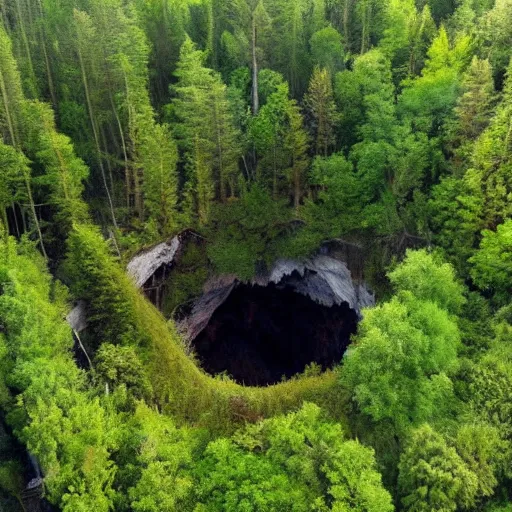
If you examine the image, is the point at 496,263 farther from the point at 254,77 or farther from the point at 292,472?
the point at 254,77

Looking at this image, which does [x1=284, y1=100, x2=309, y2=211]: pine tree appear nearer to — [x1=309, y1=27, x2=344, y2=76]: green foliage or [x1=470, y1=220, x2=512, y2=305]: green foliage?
[x1=309, y1=27, x2=344, y2=76]: green foliage

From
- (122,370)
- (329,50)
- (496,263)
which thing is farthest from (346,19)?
(122,370)

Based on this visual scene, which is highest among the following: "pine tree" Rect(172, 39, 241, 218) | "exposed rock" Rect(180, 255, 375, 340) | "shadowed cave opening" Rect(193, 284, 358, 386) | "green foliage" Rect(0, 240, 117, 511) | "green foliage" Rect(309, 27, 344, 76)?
"green foliage" Rect(309, 27, 344, 76)

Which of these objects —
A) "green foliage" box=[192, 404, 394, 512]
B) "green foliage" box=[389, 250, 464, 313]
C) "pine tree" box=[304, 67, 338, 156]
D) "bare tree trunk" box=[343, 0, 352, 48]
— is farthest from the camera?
"bare tree trunk" box=[343, 0, 352, 48]

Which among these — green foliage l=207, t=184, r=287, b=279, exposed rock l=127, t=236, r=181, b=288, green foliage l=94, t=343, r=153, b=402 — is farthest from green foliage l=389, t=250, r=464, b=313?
exposed rock l=127, t=236, r=181, b=288

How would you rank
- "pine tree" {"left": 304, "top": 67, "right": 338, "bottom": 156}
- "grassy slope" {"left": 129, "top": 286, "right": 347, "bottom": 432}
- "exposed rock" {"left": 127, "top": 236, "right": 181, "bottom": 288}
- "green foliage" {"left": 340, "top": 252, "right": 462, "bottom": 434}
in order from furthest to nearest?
"exposed rock" {"left": 127, "top": 236, "right": 181, "bottom": 288}, "pine tree" {"left": 304, "top": 67, "right": 338, "bottom": 156}, "grassy slope" {"left": 129, "top": 286, "right": 347, "bottom": 432}, "green foliage" {"left": 340, "top": 252, "right": 462, "bottom": 434}

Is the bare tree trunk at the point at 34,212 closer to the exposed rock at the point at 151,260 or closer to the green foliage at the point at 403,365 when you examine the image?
the exposed rock at the point at 151,260

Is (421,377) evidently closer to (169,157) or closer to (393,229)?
(393,229)

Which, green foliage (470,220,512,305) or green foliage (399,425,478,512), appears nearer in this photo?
green foliage (399,425,478,512)

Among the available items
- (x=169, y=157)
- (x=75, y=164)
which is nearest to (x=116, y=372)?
(x=75, y=164)

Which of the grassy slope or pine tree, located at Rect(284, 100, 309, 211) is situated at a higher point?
pine tree, located at Rect(284, 100, 309, 211)
